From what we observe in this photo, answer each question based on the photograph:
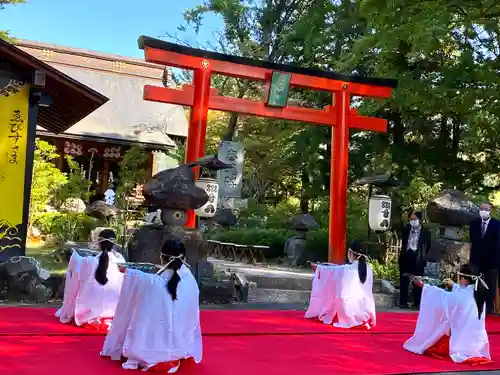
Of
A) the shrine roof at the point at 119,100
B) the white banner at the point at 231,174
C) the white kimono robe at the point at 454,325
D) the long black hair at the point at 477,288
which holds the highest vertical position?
the shrine roof at the point at 119,100

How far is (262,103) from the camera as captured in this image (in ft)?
36.9

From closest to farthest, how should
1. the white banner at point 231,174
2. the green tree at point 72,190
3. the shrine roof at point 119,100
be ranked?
the green tree at point 72,190
the white banner at point 231,174
the shrine roof at point 119,100

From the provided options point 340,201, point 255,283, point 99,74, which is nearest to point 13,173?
point 255,283

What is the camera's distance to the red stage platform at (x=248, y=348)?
465 cm

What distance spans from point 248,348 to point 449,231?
266 inches

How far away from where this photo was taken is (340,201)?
11.4 meters

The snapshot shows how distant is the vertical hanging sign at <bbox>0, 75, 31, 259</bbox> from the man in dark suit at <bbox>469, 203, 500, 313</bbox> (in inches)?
288

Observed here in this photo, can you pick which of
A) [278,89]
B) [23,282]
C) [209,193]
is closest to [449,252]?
[278,89]

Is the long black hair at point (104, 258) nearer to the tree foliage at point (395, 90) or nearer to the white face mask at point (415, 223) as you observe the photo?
the white face mask at point (415, 223)

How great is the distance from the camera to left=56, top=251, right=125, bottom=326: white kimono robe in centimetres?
616

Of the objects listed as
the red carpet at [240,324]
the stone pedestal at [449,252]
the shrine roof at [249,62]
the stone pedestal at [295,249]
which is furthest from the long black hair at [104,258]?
the stone pedestal at [295,249]

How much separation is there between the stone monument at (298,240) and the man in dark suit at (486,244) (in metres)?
5.27

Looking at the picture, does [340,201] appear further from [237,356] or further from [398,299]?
[237,356]

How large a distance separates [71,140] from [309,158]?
28.5 feet
